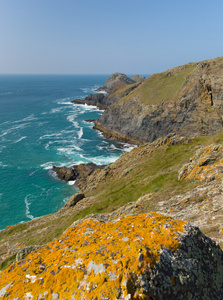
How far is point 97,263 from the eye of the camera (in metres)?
6.94

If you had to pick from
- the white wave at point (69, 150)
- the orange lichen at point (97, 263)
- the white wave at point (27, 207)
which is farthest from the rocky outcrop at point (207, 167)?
the white wave at point (69, 150)

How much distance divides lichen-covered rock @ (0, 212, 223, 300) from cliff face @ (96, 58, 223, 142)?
268ft

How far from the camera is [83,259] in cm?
741

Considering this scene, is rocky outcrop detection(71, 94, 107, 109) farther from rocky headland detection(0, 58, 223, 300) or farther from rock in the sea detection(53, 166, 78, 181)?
rocky headland detection(0, 58, 223, 300)

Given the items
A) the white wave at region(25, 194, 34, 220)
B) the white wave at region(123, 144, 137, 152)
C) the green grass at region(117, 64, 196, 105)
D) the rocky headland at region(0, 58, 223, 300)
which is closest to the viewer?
the rocky headland at region(0, 58, 223, 300)

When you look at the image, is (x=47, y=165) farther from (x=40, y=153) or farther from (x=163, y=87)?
(x=163, y=87)

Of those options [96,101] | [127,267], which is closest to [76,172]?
[127,267]

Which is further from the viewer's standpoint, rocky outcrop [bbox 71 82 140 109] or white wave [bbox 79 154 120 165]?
rocky outcrop [bbox 71 82 140 109]

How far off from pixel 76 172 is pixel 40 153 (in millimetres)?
24712

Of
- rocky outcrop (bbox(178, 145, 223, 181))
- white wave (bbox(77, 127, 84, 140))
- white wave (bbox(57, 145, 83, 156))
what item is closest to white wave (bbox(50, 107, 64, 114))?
white wave (bbox(77, 127, 84, 140))

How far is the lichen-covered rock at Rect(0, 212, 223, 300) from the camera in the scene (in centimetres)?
625

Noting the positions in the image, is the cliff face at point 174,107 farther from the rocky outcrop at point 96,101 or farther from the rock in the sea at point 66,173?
the rocky outcrop at point 96,101

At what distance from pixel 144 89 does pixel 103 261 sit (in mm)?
123005

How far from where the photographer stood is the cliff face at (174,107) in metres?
81.4
